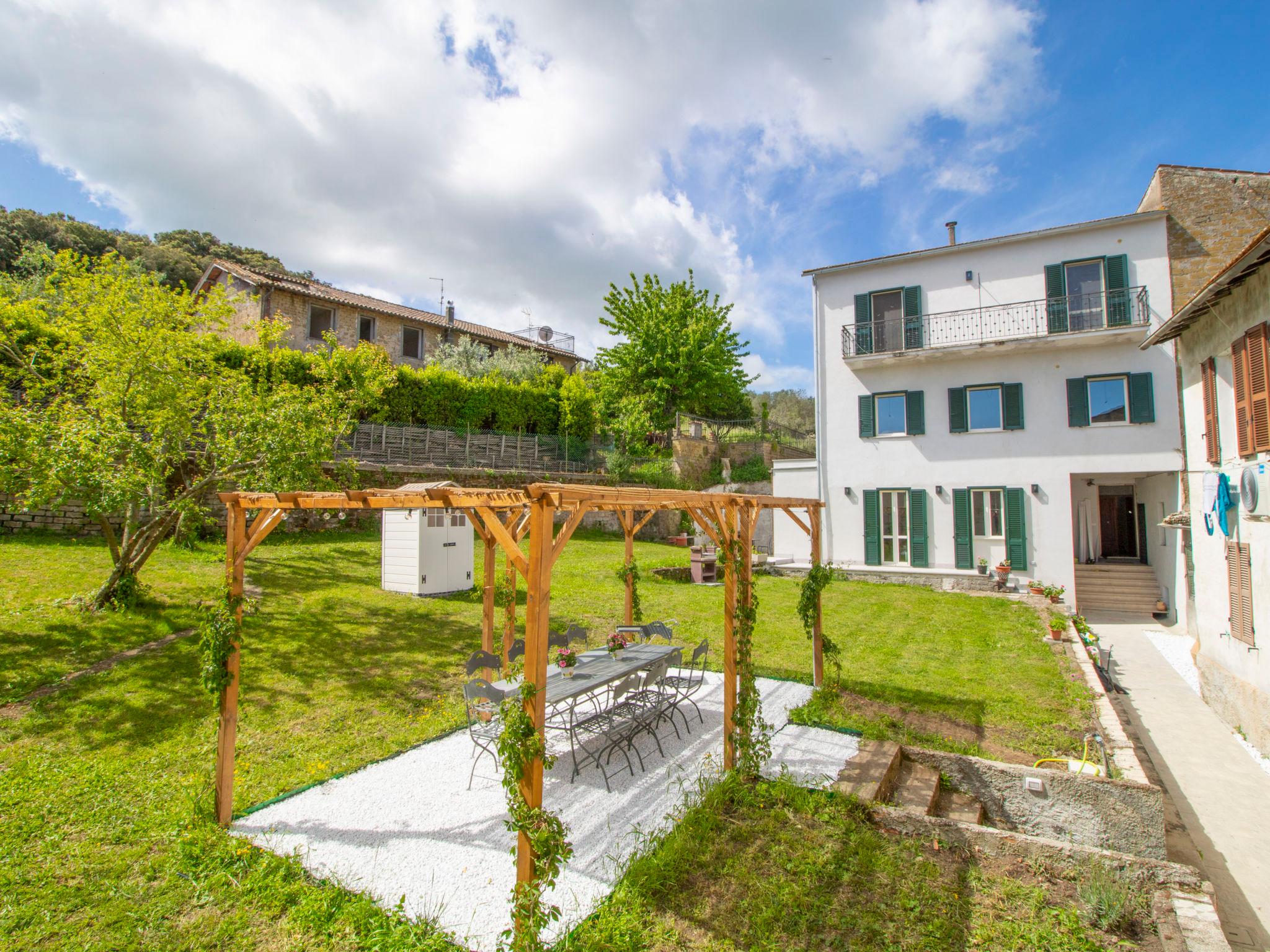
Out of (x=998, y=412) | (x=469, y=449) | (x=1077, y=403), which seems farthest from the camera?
(x=469, y=449)

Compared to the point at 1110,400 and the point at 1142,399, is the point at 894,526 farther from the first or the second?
the point at 1142,399

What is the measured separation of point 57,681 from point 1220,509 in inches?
561

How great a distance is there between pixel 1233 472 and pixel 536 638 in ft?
30.6

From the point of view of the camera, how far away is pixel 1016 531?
1453cm

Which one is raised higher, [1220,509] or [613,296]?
[613,296]

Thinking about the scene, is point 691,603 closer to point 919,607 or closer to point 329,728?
point 919,607

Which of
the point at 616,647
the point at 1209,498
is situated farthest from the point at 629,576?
the point at 1209,498

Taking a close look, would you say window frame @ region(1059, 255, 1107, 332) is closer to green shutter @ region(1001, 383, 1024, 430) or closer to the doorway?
green shutter @ region(1001, 383, 1024, 430)

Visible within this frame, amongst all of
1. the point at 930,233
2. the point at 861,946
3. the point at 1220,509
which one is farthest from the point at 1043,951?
the point at 930,233

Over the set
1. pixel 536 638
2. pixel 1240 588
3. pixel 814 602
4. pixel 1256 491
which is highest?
pixel 1256 491

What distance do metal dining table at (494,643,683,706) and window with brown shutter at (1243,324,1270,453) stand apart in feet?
23.1

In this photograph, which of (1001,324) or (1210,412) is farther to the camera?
(1001,324)

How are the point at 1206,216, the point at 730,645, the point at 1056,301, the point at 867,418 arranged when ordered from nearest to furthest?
the point at 730,645 < the point at 1206,216 < the point at 1056,301 < the point at 867,418

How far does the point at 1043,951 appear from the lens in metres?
3.36
